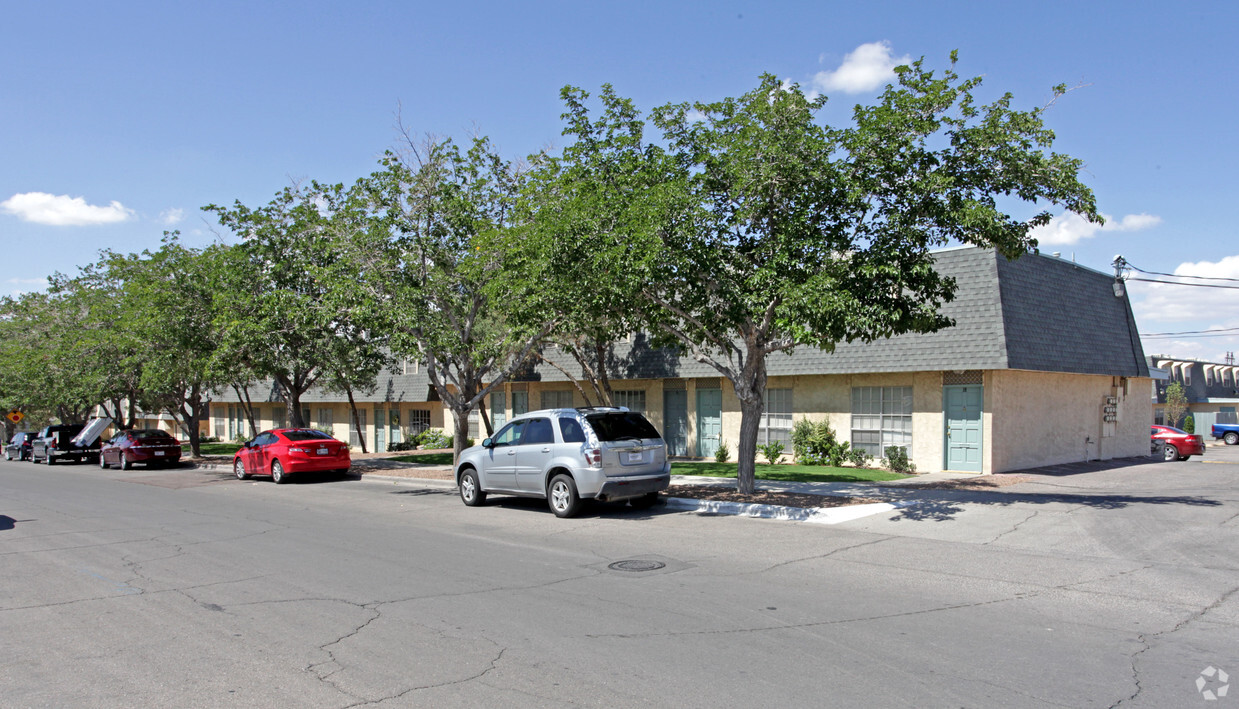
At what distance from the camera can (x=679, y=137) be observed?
Result: 14.7 meters

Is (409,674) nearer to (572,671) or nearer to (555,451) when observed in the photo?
(572,671)

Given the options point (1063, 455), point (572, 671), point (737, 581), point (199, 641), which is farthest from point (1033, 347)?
point (199, 641)

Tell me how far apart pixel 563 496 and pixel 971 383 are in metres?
11.7

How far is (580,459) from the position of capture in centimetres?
1305

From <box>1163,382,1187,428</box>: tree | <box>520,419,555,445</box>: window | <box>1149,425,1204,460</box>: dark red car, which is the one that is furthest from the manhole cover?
<box>1163,382,1187,428</box>: tree

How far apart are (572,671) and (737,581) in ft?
10.7

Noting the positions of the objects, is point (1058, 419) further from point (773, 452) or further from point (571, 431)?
point (571, 431)

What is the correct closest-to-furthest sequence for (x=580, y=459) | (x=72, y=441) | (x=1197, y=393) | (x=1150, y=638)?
(x=1150, y=638) → (x=580, y=459) → (x=72, y=441) → (x=1197, y=393)

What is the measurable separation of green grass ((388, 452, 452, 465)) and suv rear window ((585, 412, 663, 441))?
13968mm

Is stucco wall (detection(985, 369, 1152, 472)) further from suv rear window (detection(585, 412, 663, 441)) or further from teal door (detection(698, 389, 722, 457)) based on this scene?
suv rear window (detection(585, 412, 663, 441))

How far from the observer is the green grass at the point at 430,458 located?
2677 cm

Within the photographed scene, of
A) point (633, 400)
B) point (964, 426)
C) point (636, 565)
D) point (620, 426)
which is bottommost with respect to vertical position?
point (636, 565)

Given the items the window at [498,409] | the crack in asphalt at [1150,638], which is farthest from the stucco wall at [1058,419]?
the window at [498,409]

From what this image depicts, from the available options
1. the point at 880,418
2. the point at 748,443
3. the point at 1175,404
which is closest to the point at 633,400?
the point at 880,418
